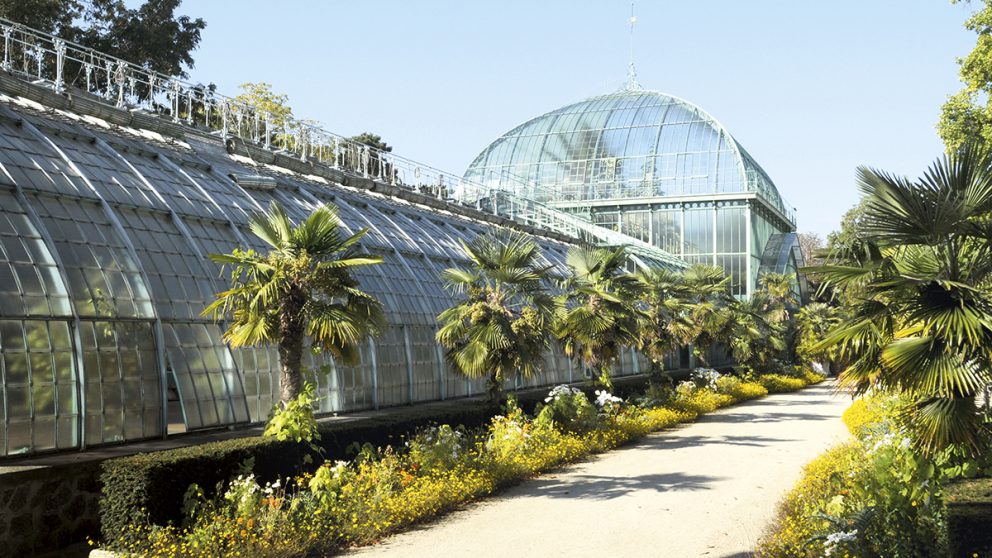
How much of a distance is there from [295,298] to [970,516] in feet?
35.0

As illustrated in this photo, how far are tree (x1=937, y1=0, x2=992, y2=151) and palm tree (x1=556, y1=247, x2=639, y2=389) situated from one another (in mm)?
10667

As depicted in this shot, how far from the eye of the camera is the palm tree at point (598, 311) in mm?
27656

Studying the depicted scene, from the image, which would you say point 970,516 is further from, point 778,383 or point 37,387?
point 778,383

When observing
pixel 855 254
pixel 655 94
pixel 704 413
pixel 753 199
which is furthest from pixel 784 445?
pixel 655 94

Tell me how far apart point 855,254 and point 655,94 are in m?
57.6

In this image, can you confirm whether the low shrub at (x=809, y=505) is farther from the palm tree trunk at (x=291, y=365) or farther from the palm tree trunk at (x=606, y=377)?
the palm tree trunk at (x=606, y=377)

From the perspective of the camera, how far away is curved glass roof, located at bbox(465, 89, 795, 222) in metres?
62.9

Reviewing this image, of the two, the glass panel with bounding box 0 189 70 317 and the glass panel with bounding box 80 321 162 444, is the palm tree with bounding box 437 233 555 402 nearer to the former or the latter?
the glass panel with bounding box 80 321 162 444

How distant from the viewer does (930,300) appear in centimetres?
1175

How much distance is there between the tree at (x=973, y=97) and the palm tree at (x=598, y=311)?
10.7m

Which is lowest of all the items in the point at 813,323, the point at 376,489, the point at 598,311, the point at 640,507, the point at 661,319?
the point at 640,507

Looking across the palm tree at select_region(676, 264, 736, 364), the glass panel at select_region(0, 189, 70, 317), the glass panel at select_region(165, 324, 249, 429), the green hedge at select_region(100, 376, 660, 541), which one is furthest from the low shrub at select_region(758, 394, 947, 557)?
the palm tree at select_region(676, 264, 736, 364)

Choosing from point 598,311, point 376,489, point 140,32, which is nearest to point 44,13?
point 140,32

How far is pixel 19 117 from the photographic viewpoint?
17.8 meters
